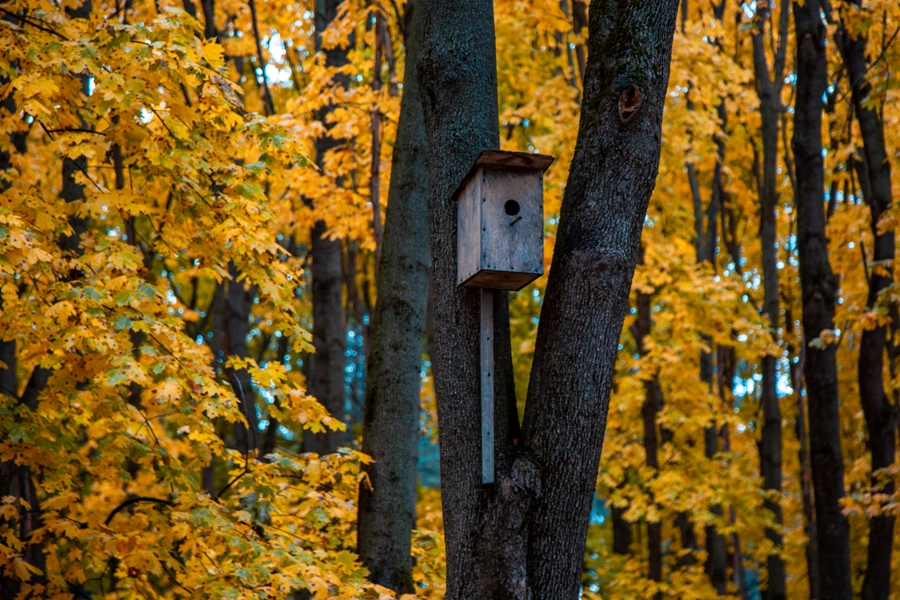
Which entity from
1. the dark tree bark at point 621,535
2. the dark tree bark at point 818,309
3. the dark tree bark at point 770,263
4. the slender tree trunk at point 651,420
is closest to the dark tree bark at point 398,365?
the dark tree bark at point 818,309

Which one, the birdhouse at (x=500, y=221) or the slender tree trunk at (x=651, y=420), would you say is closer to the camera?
the birdhouse at (x=500, y=221)

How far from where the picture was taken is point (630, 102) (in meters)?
2.89

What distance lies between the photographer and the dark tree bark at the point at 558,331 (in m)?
2.71

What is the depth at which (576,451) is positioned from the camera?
2.75 meters

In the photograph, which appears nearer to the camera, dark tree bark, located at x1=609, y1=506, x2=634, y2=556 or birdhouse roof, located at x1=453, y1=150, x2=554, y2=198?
birdhouse roof, located at x1=453, y1=150, x2=554, y2=198

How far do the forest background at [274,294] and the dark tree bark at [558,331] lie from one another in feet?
5.55

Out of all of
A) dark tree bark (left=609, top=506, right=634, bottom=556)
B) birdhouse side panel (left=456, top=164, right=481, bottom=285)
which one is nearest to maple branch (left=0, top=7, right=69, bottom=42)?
birdhouse side panel (left=456, top=164, right=481, bottom=285)

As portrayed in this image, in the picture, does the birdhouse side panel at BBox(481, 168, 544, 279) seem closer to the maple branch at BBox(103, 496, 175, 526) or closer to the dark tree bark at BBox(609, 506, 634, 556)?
the maple branch at BBox(103, 496, 175, 526)

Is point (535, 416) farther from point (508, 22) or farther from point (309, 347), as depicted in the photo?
point (508, 22)

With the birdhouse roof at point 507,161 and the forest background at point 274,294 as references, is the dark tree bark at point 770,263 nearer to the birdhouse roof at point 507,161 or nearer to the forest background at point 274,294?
the forest background at point 274,294

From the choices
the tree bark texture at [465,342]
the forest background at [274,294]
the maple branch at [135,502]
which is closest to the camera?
the tree bark texture at [465,342]

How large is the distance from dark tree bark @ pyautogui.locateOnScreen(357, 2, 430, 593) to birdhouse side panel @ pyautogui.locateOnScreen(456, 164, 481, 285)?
7.70ft

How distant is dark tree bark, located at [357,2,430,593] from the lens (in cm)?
511

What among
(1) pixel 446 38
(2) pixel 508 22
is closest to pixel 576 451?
(1) pixel 446 38
